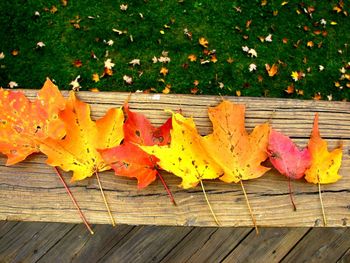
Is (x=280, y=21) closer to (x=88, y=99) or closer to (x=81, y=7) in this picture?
(x=81, y=7)

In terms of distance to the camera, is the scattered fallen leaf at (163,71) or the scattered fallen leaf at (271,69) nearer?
the scattered fallen leaf at (163,71)

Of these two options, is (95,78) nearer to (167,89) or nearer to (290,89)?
(167,89)

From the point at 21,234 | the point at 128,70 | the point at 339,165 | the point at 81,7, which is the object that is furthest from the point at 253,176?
the point at 81,7

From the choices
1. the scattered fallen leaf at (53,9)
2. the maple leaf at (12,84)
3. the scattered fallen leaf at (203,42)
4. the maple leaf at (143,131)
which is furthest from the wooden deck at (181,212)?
the scattered fallen leaf at (53,9)

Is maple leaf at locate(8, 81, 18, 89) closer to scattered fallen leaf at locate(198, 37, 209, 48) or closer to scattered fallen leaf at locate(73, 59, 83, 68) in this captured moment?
scattered fallen leaf at locate(73, 59, 83, 68)

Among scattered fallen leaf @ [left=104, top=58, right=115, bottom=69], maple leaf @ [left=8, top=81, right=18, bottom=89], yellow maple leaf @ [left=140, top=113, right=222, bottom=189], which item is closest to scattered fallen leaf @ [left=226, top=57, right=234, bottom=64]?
scattered fallen leaf @ [left=104, top=58, right=115, bottom=69]

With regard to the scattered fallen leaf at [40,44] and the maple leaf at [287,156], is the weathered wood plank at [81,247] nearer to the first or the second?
the maple leaf at [287,156]
